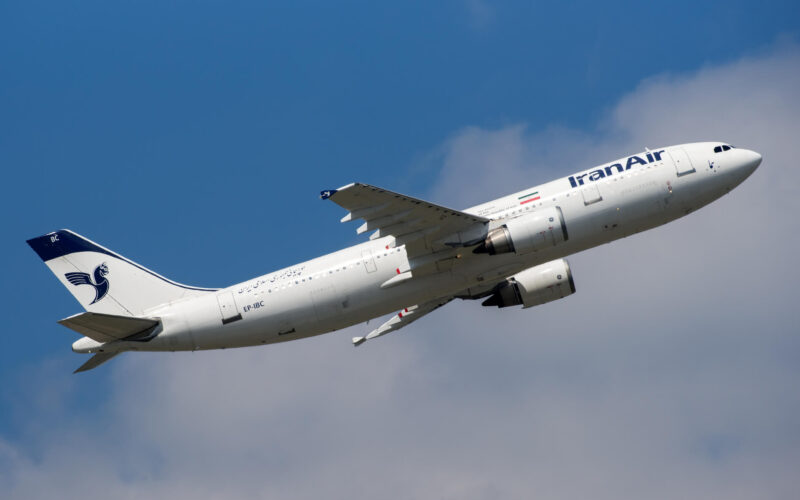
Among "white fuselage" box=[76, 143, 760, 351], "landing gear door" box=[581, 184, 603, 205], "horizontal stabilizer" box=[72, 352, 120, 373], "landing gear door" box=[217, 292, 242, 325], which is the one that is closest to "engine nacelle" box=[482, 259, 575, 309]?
"white fuselage" box=[76, 143, 760, 351]

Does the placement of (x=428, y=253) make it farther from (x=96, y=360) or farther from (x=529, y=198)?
(x=96, y=360)

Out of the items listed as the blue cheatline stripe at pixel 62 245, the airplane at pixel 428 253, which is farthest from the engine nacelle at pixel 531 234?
the blue cheatline stripe at pixel 62 245

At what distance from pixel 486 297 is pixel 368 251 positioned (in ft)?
28.9

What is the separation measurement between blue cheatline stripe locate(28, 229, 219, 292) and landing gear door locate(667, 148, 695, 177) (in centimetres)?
2578

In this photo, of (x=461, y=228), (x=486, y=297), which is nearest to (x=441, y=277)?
(x=461, y=228)

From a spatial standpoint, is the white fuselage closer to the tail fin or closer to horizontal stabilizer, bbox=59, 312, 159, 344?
horizontal stabilizer, bbox=59, 312, 159, 344

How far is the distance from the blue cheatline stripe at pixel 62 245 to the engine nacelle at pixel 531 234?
17.2 meters

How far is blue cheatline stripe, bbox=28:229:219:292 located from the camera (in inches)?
2062

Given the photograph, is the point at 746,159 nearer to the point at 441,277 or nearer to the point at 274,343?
the point at 441,277

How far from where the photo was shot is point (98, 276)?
5262cm

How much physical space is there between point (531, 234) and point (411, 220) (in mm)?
5628

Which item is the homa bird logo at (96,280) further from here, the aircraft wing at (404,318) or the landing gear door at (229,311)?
the aircraft wing at (404,318)

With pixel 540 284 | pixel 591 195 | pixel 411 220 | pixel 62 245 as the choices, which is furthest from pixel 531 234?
pixel 62 245

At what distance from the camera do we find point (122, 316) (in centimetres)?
4812
